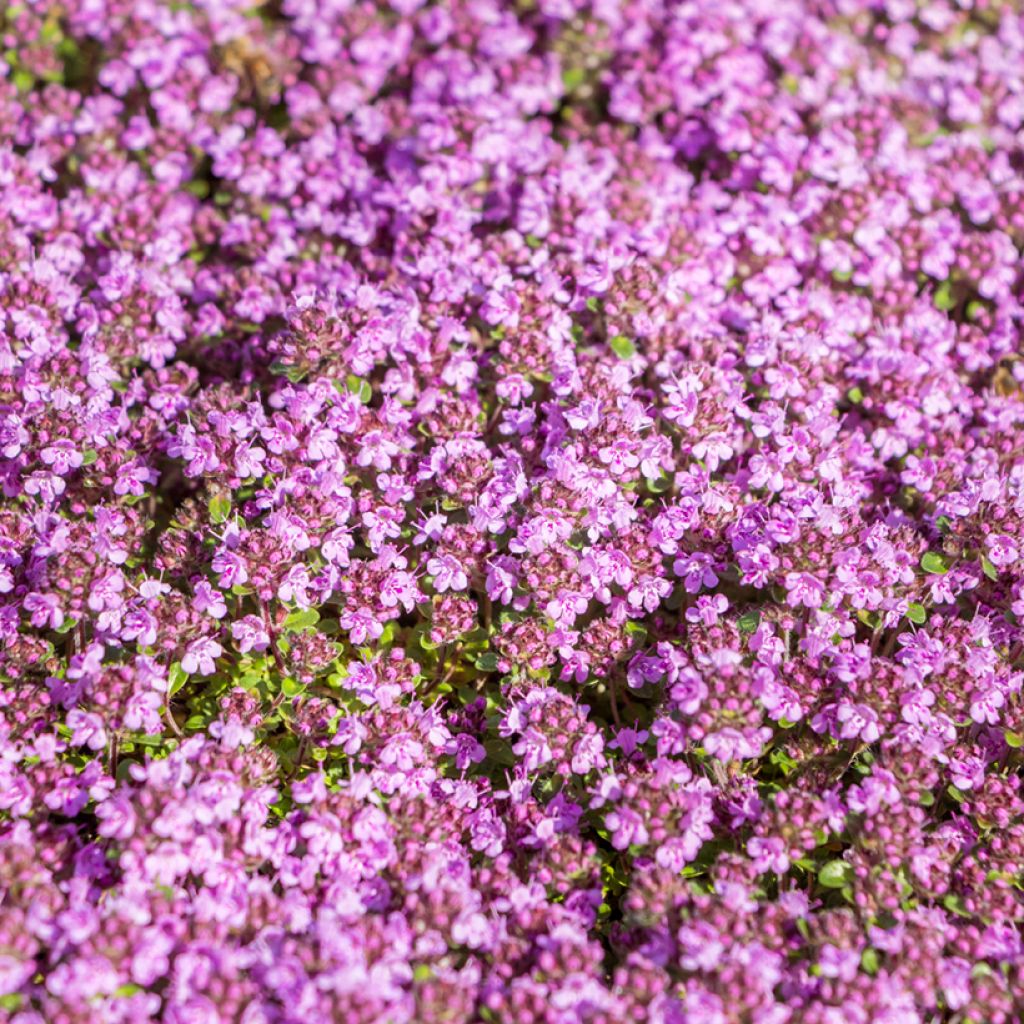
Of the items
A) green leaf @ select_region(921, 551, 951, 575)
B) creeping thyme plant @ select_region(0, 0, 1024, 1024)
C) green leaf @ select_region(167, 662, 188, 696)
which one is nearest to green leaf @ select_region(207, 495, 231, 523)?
creeping thyme plant @ select_region(0, 0, 1024, 1024)

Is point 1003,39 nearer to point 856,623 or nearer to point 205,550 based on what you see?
point 856,623

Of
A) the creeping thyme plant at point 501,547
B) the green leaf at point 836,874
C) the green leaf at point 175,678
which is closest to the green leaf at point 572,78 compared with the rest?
the creeping thyme plant at point 501,547

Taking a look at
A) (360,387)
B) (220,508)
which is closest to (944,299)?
(360,387)

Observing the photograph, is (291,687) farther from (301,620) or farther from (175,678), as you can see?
(175,678)

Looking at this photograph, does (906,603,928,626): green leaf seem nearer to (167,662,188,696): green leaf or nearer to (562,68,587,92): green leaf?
(167,662,188,696): green leaf

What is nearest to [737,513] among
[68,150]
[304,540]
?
[304,540]

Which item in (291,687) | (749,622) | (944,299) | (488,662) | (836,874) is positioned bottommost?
(291,687)
